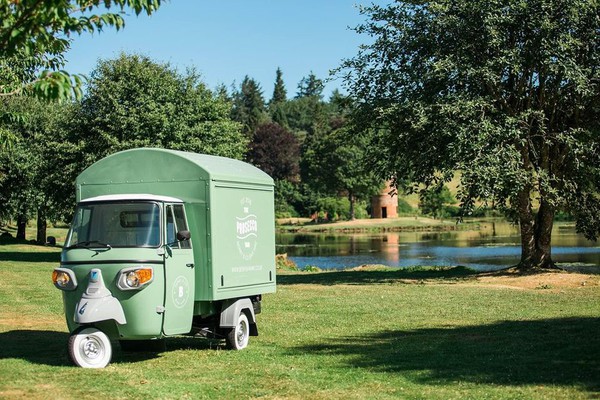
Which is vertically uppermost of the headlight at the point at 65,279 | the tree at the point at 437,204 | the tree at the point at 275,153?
the tree at the point at 275,153

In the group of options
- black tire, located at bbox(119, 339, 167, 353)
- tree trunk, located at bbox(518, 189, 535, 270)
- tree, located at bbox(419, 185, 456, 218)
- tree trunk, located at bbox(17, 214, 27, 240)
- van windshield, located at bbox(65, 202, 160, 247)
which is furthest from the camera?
tree, located at bbox(419, 185, 456, 218)

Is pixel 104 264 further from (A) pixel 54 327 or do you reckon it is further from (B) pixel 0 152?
(B) pixel 0 152

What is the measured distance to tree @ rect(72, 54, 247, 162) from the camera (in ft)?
129

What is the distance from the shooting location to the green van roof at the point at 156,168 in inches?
514

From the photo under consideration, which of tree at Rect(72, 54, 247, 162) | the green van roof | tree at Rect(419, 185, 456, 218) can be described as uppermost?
tree at Rect(72, 54, 247, 162)

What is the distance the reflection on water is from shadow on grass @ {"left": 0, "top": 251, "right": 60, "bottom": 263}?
14079 millimetres

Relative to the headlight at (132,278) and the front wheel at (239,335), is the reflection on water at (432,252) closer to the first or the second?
the front wheel at (239,335)

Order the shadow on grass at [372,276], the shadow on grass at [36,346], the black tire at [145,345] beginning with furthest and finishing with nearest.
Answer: the shadow on grass at [372,276] → the black tire at [145,345] → the shadow on grass at [36,346]

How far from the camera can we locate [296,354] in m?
13.5

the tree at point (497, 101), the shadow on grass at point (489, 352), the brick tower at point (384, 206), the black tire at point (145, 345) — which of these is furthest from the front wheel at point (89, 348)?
the brick tower at point (384, 206)

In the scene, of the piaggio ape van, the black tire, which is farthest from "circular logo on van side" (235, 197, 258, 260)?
the black tire

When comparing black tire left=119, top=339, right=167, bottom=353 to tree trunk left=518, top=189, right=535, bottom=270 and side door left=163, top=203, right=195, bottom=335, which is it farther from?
tree trunk left=518, top=189, right=535, bottom=270

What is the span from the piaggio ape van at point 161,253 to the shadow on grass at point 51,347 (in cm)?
42

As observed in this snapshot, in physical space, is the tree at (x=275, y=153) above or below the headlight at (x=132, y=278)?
above
